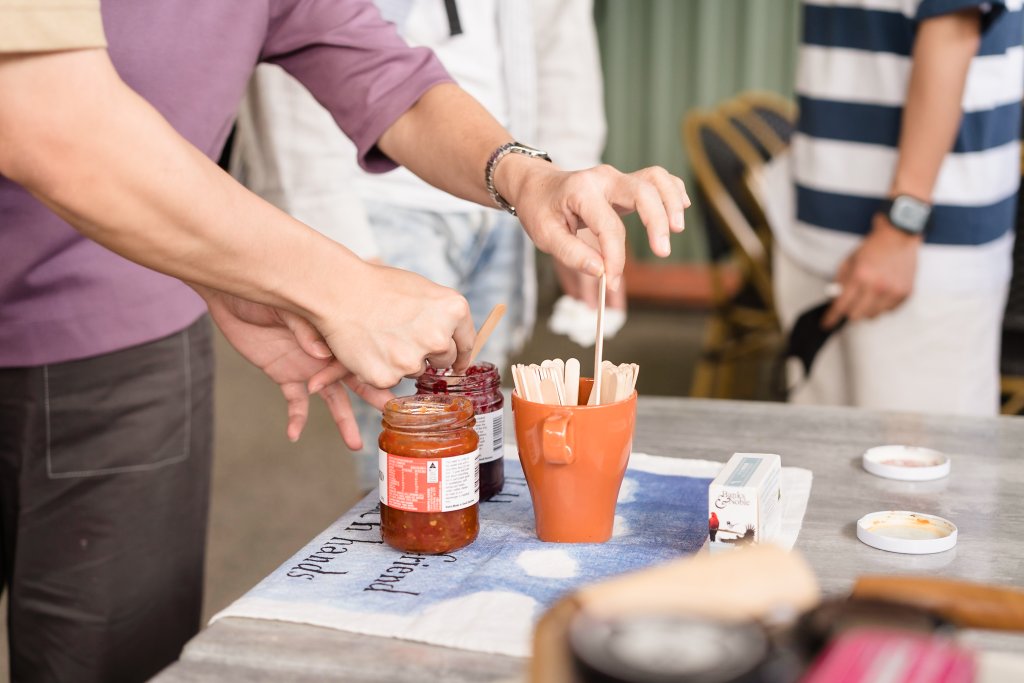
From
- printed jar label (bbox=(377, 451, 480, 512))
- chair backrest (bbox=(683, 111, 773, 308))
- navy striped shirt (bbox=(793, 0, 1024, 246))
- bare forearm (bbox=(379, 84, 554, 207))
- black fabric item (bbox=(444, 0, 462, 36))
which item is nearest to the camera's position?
printed jar label (bbox=(377, 451, 480, 512))

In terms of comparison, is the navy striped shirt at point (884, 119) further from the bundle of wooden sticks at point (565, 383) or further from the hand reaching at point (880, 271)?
the bundle of wooden sticks at point (565, 383)

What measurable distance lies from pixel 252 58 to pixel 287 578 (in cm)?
68

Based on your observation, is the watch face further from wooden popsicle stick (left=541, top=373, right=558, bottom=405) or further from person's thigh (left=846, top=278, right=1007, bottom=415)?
wooden popsicle stick (left=541, top=373, right=558, bottom=405)

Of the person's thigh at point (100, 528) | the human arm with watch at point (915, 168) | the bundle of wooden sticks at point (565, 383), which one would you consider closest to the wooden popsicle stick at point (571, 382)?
the bundle of wooden sticks at point (565, 383)

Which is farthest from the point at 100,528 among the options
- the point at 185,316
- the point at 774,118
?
the point at 774,118

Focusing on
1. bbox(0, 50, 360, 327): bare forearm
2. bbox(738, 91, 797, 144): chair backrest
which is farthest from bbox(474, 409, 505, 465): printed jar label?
bbox(738, 91, 797, 144): chair backrest

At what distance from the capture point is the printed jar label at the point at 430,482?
0.93 metres

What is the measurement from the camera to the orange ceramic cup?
0.94 meters

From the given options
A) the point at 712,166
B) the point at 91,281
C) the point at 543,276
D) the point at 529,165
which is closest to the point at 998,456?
the point at 529,165

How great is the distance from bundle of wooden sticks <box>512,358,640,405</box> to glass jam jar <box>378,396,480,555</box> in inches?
2.5

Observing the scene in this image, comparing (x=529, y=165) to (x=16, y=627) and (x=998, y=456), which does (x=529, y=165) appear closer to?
(x=998, y=456)

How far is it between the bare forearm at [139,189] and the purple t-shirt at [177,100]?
1.07 ft

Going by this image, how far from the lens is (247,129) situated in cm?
183

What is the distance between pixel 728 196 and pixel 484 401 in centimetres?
240
